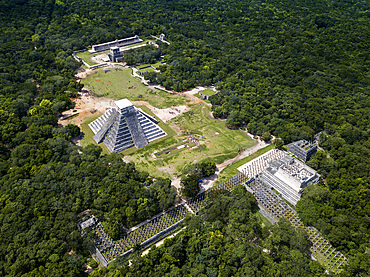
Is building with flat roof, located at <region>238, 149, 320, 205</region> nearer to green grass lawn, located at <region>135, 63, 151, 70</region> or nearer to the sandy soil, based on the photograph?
the sandy soil

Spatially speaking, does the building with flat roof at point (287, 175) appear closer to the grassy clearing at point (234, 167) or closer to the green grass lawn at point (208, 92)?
the grassy clearing at point (234, 167)

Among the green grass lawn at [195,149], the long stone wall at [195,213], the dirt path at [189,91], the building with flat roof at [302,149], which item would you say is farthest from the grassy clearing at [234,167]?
the dirt path at [189,91]

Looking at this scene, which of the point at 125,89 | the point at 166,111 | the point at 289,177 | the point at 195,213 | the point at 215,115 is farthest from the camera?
the point at 125,89

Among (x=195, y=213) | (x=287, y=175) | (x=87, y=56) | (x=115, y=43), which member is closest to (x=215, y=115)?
(x=287, y=175)

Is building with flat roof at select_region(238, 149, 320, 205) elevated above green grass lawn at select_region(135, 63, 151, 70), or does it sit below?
below

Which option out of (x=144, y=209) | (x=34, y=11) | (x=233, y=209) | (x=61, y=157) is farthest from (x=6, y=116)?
(x=34, y=11)

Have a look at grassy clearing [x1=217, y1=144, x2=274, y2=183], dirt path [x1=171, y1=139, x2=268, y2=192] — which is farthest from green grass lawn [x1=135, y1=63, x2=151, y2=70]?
grassy clearing [x1=217, y1=144, x2=274, y2=183]

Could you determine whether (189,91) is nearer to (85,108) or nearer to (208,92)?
(208,92)
